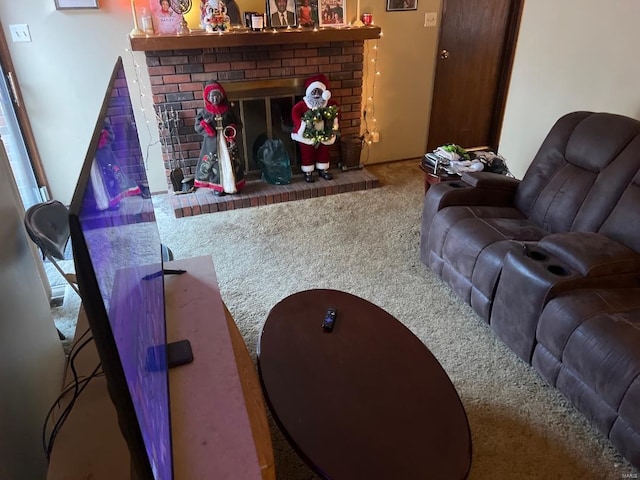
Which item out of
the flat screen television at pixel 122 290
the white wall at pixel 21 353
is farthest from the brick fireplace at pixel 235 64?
the flat screen television at pixel 122 290

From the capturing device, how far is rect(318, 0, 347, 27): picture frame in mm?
3652

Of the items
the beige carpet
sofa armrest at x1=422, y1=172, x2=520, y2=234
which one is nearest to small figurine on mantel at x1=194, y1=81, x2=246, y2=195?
the beige carpet

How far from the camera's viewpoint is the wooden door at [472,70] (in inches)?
161

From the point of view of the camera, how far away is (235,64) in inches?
142

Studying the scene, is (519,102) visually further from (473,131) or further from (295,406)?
(295,406)

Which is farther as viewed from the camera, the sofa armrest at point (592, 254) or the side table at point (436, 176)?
the side table at point (436, 176)

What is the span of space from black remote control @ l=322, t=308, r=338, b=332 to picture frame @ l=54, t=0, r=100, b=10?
2658mm

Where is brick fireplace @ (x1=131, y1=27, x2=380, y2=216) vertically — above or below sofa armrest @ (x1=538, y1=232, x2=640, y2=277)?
above

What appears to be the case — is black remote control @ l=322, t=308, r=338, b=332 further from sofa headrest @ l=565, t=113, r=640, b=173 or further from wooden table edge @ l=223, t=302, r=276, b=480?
sofa headrest @ l=565, t=113, r=640, b=173

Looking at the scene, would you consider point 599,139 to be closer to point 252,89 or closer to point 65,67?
point 252,89

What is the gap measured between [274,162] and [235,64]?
769 mm

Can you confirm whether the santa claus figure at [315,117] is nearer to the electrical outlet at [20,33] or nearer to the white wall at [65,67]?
the white wall at [65,67]

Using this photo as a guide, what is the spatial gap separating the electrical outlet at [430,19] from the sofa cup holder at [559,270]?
2.73m

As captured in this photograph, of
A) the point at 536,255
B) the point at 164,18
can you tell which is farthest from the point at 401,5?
the point at 536,255
